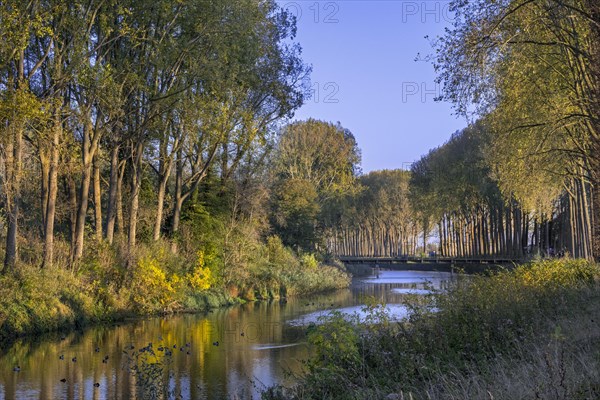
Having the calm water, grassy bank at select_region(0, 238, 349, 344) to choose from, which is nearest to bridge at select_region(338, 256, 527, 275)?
grassy bank at select_region(0, 238, 349, 344)

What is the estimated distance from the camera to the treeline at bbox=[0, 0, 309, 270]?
72.5 ft

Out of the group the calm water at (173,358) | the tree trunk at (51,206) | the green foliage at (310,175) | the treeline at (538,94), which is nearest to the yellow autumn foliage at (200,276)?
the calm water at (173,358)

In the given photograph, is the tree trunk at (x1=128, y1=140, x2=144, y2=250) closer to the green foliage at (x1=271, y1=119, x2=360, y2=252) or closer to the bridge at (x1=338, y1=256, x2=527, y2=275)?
the green foliage at (x1=271, y1=119, x2=360, y2=252)

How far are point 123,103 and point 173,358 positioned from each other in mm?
12016

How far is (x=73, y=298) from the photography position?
23.7 meters

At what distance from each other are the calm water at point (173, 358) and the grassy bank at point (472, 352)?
1593mm

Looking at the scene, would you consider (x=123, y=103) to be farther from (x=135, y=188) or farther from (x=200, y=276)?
(x=200, y=276)

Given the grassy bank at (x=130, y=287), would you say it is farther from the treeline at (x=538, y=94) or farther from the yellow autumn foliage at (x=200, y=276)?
the treeline at (x=538, y=94)

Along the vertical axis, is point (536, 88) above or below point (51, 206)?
above

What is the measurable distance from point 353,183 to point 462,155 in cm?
1136

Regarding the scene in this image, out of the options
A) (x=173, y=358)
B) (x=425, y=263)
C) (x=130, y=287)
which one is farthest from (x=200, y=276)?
(x=425, y=263)

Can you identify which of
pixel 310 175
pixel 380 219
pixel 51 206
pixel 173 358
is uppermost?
pixel 310 175

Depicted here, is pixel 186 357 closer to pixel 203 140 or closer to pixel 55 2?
pixel 55 2

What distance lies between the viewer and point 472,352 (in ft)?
33.6
